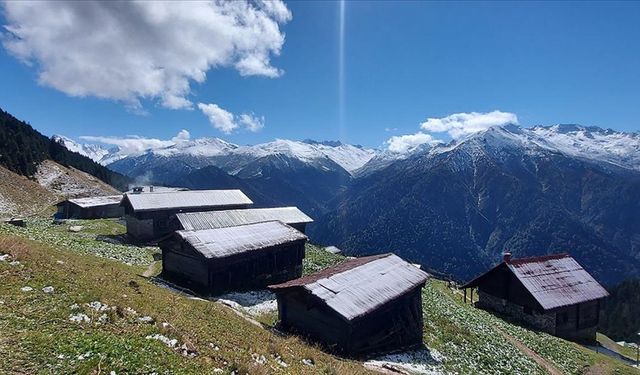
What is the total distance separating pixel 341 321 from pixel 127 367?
18.6 m

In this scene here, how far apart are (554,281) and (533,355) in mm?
23775

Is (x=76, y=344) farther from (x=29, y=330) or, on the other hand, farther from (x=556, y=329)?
(x=556, y=329)

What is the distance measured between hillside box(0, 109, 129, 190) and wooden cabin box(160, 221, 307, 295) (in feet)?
330

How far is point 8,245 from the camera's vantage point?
23.9m

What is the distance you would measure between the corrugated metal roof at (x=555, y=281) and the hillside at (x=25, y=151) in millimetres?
130571

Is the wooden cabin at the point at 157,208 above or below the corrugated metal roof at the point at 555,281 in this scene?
above

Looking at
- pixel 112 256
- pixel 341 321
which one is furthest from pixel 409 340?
pixel 112 256

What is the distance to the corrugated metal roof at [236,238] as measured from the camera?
41438 millimetres

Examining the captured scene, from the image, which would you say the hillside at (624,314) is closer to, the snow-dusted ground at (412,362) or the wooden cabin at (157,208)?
the snow-dusted ground at (412,362)

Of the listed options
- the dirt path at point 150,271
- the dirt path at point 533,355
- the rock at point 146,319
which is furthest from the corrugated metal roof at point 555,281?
the rock at point 146,319

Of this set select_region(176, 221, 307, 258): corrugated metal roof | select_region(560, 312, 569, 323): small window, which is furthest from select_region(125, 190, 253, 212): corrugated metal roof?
select_region(560, 312, 569, 323): small window

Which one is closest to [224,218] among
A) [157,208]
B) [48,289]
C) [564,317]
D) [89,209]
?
[157,208]

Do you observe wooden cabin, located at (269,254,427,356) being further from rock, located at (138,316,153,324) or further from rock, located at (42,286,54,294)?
rock, located at (42,286,54,294)

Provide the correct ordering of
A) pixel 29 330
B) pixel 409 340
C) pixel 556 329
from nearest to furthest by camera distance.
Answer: pixel 29 330, pixel 409 340, pixel 556 329
